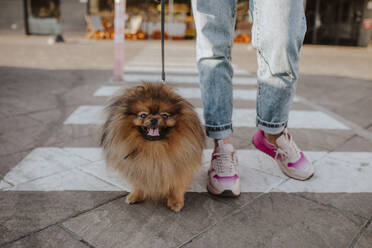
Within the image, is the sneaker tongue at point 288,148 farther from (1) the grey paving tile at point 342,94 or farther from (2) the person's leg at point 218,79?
(1) the grey paving tile at point 342,94

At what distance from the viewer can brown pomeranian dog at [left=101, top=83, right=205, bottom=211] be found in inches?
65.4

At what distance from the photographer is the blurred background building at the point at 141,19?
16.3 meters

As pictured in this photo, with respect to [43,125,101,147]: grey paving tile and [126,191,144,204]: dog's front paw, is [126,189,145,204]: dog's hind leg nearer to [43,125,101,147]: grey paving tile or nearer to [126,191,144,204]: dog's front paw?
[126,191,144,204]: dog's front paw

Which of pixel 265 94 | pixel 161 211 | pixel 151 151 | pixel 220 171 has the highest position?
pixel 265 94

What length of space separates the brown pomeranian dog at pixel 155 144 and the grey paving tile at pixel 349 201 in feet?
2.34

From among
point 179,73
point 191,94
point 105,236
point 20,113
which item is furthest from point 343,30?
point 105,236

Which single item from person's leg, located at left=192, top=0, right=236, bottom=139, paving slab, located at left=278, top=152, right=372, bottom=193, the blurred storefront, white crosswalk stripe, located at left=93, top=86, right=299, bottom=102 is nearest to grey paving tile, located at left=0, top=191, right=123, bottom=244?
person's leg, located at left=192, top=0, right=236, bottom=139

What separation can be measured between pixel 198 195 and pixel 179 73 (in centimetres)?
446

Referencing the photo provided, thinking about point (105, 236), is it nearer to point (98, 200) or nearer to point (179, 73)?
point (98, 200)

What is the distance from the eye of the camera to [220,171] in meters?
1.94

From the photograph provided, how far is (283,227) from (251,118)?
1966 millimetres

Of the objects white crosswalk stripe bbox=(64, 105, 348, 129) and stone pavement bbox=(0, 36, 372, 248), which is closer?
stone pavement bbox=(0, 36, 372, 248)

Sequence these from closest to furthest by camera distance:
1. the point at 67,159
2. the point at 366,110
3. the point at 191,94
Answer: the point at 67,159 < the point at 366,110 < the point at 191,94

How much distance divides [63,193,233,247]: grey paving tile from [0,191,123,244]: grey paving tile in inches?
3.3
